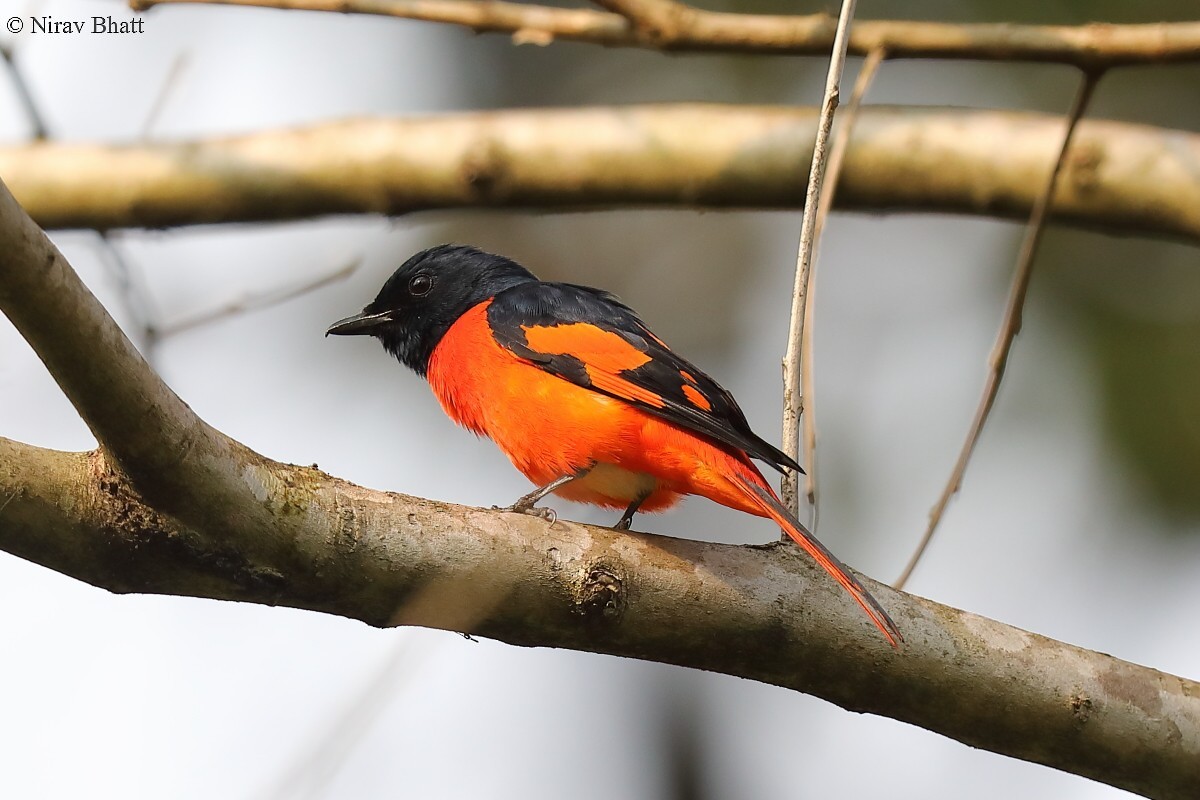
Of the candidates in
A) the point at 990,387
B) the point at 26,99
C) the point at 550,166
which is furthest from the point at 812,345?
the point at 26,99

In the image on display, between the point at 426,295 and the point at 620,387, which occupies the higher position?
the point at 426,295

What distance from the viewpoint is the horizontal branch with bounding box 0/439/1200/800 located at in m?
2.68

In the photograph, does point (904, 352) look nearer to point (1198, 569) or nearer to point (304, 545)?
point (1198, 569)

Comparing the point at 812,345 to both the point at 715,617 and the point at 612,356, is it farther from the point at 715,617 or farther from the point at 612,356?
the point at 612,356

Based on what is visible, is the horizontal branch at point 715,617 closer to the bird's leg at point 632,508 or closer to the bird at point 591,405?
the bird at point 591,405

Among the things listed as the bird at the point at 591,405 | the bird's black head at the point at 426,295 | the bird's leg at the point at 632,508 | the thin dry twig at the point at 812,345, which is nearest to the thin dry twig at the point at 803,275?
the thin dry twig at the point at 812,345

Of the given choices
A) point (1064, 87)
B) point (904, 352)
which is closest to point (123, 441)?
point (904, 352)

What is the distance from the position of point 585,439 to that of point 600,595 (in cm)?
135

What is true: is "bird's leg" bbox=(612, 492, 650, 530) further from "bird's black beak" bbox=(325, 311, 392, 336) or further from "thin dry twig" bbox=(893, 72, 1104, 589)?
"bird's black beak" bbox=(325, 311, 392, 336)

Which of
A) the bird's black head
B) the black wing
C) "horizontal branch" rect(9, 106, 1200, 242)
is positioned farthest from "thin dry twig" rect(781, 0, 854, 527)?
the bird's black head

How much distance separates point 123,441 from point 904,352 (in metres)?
8.87

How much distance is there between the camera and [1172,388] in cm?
975

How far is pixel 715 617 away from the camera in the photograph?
295cm

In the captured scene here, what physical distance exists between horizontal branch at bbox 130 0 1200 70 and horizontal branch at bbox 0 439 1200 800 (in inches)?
73.5
